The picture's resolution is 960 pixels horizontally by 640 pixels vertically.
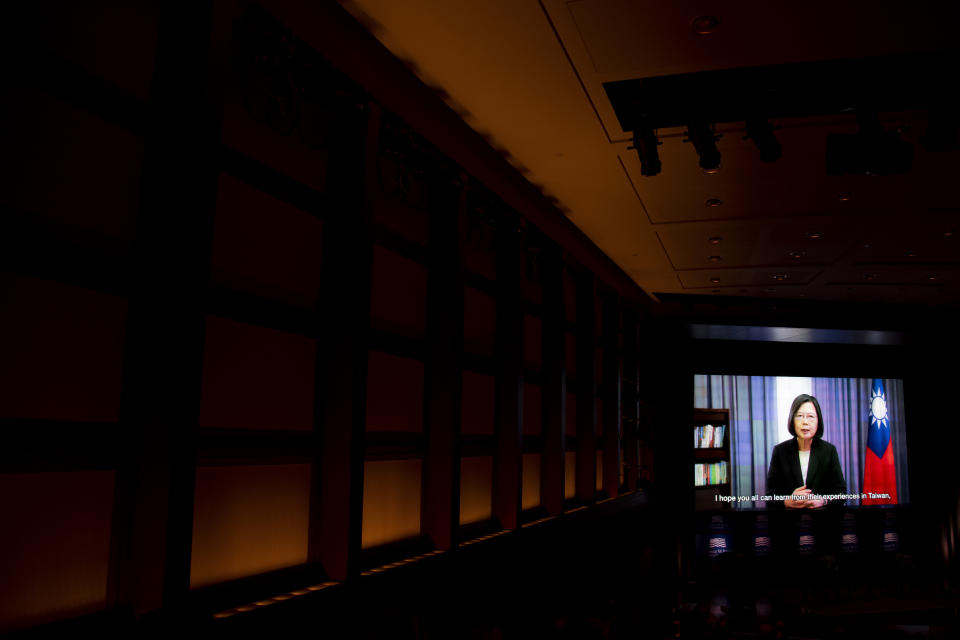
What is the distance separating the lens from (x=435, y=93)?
160 inches

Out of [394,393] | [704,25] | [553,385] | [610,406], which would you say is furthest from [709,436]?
[704,25]

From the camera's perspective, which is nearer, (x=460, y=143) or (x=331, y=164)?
(x=331, y=164)

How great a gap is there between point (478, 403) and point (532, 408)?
1.14 metres

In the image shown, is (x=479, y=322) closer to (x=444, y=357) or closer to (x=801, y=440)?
(x=444, y=357)

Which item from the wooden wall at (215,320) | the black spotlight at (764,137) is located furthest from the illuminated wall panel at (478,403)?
the black spotlight at (764,137)

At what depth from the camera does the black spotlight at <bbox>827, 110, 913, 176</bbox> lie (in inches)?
146

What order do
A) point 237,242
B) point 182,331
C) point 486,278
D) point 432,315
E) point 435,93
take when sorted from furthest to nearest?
point 486,278
point 432,315
point 435,93
point 237,242
point 182,331

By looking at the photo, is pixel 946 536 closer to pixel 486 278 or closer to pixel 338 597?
pixel 486 278

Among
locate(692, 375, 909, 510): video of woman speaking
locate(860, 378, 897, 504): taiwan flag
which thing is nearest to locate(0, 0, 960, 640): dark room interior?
locate(692, 375, 909, 510): video of woman speaking

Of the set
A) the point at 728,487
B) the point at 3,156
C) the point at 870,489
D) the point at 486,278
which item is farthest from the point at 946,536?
the point at 3,156

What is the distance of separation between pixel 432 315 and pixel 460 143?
3.47 feet

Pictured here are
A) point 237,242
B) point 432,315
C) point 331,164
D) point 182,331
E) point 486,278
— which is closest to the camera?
point 182,331

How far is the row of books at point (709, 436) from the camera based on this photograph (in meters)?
11.0

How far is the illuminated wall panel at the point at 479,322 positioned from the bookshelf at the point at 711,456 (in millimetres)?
6472
